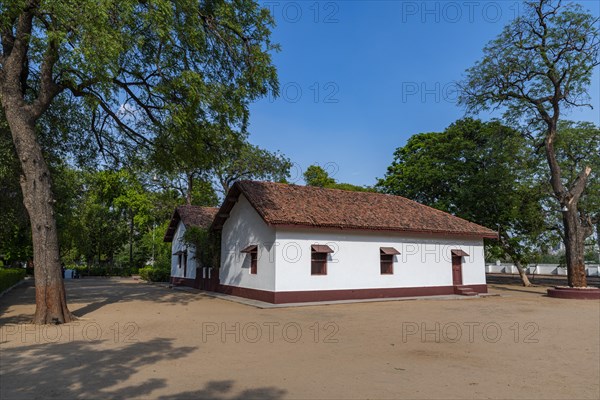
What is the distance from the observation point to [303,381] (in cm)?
604

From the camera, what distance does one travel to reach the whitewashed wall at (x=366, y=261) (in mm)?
16469

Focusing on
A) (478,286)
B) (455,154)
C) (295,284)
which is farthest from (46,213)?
(455,154)

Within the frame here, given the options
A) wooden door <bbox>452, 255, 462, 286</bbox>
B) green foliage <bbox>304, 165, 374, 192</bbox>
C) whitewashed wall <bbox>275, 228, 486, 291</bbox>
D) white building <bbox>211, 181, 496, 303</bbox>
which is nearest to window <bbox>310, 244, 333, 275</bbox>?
white building <bbox>211, 181, 496, 303</bbox>

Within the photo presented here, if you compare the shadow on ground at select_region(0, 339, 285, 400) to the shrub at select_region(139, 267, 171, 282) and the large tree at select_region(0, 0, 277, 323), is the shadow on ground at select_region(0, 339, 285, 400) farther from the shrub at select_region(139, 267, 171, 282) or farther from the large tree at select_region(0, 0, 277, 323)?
the shrub at select_region(139, 267, 171, 282)

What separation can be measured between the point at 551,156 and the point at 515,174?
5.92 metres

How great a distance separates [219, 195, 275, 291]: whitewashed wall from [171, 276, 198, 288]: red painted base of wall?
418 centimetres

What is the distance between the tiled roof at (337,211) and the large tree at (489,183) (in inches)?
241

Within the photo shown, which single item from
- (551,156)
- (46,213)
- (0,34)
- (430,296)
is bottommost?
(430,296)

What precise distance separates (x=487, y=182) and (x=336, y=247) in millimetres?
15295

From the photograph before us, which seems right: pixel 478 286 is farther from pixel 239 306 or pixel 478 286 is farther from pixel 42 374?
pixel 42 374

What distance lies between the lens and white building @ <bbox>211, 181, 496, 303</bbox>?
54.3 ft

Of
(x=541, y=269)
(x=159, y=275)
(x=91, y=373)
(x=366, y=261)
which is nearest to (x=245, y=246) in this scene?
(x=366, y=261)

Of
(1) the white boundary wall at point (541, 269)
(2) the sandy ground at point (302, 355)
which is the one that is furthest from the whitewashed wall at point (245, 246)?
(1) the white boundary wall at point (541, 269)

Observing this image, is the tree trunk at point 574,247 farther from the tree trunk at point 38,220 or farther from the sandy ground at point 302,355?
the tree trunk at point 38,220
